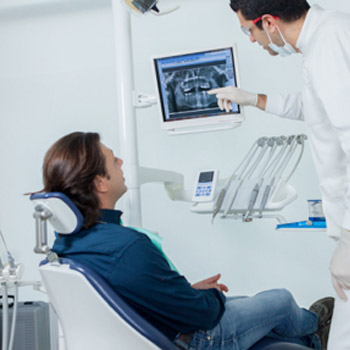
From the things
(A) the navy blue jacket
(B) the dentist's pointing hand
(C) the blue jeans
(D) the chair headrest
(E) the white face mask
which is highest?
(E) the white face mask

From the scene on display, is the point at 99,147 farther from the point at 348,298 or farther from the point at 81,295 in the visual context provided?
the point at 348,298

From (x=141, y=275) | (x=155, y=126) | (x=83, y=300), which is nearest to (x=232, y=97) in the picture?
(x=141, y=275)

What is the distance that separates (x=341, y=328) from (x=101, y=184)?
2.70ft

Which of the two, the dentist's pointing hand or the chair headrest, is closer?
the chair headrest

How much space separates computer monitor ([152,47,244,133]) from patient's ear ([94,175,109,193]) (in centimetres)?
74

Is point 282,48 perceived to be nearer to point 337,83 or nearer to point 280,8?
point 280,8

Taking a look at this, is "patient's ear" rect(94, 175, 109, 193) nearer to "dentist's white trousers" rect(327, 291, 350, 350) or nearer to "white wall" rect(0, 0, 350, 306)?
"dentist's white trousers" rect(327, 291, 350, 350)

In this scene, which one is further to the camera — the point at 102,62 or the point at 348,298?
the point at 102,62

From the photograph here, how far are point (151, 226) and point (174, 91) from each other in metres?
1.32

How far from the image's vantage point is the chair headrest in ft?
4.77

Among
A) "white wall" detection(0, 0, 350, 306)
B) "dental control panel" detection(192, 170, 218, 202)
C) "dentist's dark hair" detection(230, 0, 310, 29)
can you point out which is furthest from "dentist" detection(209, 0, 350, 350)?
"white wall" detection(0, 0, 350, 306)

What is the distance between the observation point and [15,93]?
145 inches

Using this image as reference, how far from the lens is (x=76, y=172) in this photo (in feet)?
5.30

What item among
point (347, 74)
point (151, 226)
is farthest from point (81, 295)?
point (151, 226)
